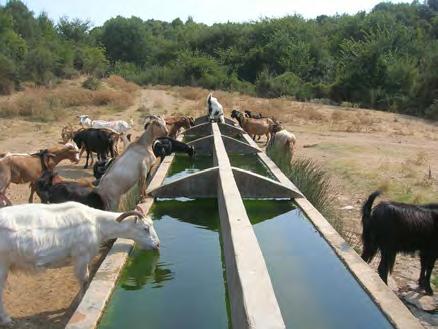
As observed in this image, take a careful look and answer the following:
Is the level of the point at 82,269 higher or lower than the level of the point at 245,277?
lower

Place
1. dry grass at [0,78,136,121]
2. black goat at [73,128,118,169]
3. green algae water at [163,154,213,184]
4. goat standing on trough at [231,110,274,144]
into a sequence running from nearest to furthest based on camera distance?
1. green algae water at [163,154,213,184]
2. black goat at [73,128,118,169]
3. goat standing on trough at [231,110,274,144]
4. dry grass at [0,78,136,121]

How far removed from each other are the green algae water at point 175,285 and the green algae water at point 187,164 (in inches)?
172

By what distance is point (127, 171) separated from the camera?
8.11m

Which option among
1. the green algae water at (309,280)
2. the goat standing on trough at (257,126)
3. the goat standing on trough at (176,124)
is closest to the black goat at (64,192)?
the green algae water at (309,280)

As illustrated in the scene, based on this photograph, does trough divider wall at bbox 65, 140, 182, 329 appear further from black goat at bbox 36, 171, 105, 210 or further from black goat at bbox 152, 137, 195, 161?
black goat at bbox 152, 137, 195, 161

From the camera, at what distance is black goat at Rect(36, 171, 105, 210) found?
7320mm

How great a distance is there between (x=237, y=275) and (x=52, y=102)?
2251 cm

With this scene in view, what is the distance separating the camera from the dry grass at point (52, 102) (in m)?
23.2

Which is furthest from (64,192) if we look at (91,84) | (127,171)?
(91,84)

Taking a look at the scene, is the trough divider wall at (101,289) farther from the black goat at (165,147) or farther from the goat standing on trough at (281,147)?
the goat standing on trough at (281,147)

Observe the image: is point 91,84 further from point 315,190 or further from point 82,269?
point 82,269

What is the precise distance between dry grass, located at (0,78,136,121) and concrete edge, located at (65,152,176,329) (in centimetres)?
1813

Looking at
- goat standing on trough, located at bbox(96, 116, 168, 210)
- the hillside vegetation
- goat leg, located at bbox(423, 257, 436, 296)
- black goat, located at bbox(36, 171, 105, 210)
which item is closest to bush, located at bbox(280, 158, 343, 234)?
goat leg, located at bbox(423, 257, 436, 296)

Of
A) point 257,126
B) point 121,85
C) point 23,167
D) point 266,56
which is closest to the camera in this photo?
point 23,167
